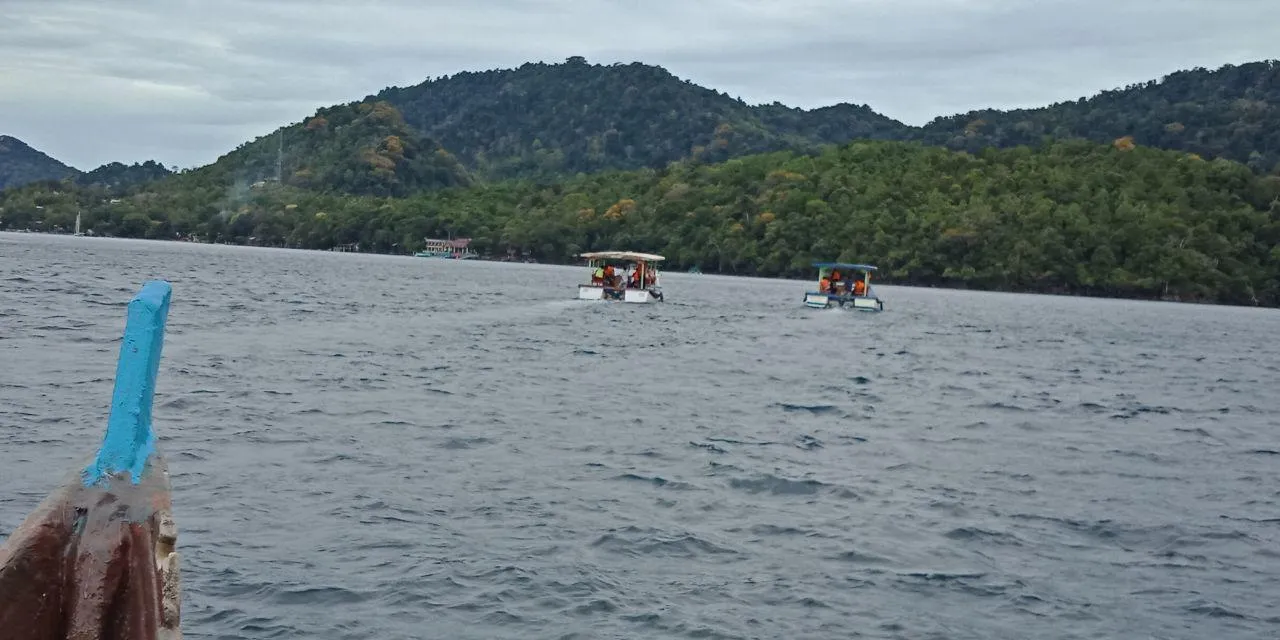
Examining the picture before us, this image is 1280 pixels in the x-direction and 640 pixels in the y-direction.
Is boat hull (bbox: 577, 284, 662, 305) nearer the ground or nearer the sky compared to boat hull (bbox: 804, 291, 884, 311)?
nearer the ground

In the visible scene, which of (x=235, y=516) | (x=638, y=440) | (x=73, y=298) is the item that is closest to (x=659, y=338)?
(x=73, y=298)

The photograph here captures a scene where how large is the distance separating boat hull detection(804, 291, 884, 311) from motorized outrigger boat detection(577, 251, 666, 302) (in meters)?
11.0

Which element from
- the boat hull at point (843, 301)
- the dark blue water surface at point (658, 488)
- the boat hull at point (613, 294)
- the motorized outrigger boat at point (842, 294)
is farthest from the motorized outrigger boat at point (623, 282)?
the dark blue water surface at point (658, 488)

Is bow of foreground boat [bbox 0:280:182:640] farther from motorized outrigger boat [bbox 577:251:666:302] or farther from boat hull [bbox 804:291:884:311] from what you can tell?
boat hull [bbox 804:291:884:311]

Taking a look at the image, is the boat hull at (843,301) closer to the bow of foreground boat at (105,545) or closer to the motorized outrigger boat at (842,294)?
the motorized outrigger boat at (842,294)

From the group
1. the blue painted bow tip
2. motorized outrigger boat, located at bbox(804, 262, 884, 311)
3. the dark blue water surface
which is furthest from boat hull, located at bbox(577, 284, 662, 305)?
the blue painted bow tip

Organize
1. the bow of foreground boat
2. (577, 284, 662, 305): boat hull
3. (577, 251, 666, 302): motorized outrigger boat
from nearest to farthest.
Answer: the bow of foreground boat, (577, 284, 662, 305): boat hull, (577, 251, 666, 302): motorized outrigger boat

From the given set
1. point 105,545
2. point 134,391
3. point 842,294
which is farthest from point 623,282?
point 105,545

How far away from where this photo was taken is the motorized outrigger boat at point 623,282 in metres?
89.1

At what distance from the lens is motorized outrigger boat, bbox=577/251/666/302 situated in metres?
A: 89.1

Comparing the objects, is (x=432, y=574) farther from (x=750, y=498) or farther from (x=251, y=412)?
(x=251, y=412)

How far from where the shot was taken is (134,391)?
5098mm

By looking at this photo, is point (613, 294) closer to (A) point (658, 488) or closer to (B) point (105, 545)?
(A) point (658, 488)

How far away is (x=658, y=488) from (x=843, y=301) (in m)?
76.6
